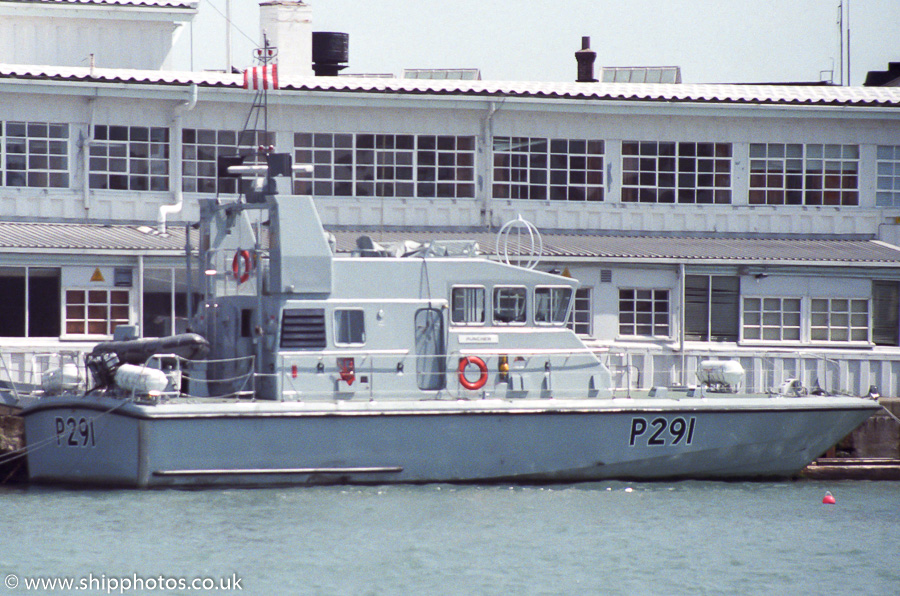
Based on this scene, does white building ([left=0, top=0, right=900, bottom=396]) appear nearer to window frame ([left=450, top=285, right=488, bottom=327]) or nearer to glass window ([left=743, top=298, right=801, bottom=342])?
glass window ([left=743, top=298, right=801, bottom=342])

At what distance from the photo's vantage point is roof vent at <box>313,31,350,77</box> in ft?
91.1

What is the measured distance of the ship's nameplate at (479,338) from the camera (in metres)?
17.2

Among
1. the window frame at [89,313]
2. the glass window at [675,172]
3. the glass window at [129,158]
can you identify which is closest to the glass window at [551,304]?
the window frame at [89,313]

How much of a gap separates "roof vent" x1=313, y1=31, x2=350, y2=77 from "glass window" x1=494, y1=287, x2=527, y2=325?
1196 cm

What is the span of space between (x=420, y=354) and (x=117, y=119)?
386 inches

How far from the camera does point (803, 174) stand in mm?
26109

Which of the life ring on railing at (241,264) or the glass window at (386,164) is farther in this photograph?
the glass window at (386,164)

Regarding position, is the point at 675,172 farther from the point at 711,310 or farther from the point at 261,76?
the point at 261,76

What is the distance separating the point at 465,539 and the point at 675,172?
13.4 meters

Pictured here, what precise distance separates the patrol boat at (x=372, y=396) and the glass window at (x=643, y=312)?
6.09 meters

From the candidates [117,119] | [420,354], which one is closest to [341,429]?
[420,354]

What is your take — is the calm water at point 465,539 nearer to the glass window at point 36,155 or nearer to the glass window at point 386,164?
the glass window at point 36,155

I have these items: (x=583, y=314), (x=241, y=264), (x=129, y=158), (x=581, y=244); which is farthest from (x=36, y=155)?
(x=583, y=314)

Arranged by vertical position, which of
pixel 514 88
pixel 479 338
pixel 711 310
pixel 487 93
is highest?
pixel 514 88
